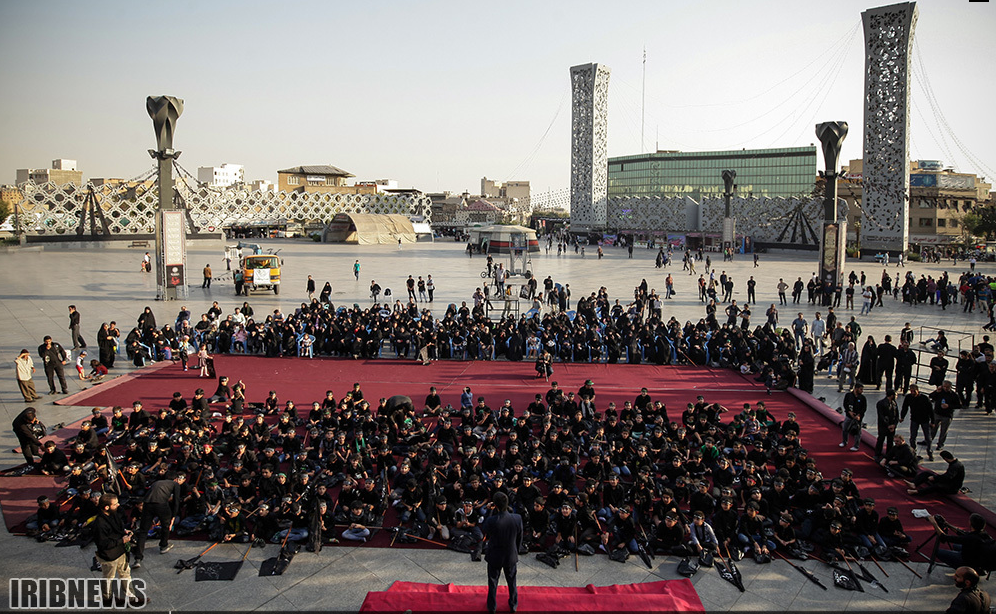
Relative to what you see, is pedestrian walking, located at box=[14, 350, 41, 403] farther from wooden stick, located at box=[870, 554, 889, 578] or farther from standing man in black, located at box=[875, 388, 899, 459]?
standing man in black, located at box=[875, 388, 899, 459]

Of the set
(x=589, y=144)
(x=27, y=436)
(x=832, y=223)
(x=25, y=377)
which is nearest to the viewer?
(x=27, y=436)

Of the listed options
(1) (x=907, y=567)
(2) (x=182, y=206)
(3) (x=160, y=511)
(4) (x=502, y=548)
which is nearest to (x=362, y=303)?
(3) (x=160, y=511)

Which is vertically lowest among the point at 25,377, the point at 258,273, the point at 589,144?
the point at 25,377

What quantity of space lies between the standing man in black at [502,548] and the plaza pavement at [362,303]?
0.90 m

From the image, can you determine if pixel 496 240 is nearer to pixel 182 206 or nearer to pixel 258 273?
pixel 258 273

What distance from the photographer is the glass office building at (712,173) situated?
302 ft

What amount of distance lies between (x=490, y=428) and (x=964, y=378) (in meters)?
9.29

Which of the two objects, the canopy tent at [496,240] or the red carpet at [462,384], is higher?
the canopy tent at [496,240]

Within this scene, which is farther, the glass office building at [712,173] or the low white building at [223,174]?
the low white building at [223,174]

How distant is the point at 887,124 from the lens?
169 feet

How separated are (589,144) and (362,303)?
67.0m

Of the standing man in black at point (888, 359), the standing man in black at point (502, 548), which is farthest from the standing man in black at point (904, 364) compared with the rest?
the standing man in black at point (502, 548)

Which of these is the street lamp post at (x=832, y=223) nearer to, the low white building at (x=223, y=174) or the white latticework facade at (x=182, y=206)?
the white latticework facade at (x=182, y=206)

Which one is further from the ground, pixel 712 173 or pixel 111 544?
pixel 712 173
